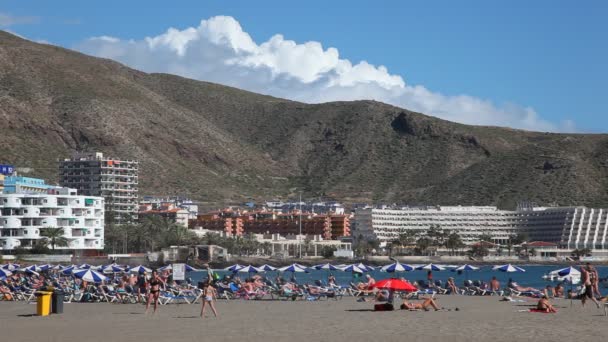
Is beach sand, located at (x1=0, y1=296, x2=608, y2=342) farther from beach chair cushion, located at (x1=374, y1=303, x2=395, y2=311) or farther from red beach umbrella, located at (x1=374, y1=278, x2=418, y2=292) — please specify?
red beach umbrella, located at (x1=374, y1=278, x2=418, y2=292)

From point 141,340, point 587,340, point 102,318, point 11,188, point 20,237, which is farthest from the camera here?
point 11,188

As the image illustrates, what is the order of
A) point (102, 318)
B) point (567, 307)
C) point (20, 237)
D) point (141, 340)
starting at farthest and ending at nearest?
point (20, 237)
point (567, 307)
point (102, 318)
point (141, 340)

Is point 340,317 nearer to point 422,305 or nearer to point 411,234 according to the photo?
point 422,305

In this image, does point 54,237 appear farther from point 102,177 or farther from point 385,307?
point 385,307

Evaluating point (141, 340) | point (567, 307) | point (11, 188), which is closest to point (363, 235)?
point (11, 188)

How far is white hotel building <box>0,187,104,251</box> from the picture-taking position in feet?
405

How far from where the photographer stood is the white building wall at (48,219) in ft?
405

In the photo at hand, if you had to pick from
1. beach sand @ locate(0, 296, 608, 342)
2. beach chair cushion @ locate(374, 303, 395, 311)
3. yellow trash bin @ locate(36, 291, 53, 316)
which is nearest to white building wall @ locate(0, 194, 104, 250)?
beach sand @ locate(0, 296, 608, 342)

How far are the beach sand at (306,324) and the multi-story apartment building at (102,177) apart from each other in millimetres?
149596

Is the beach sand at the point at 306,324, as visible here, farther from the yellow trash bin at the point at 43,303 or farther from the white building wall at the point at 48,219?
the white building wall at the point at 48,219

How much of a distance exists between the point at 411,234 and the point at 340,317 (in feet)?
531

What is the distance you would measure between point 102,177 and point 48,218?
66.1 m

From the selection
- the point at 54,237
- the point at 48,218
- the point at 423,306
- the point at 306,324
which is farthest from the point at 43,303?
the point at 48,218

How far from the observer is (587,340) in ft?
83.3
